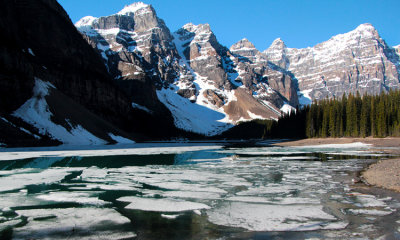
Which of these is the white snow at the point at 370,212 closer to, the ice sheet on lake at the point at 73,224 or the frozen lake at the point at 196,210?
the frozen lake at the point at 196,210

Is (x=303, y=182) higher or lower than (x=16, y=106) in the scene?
lower

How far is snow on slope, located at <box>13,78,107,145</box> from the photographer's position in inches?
2356

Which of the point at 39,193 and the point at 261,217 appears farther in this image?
the point at 39,193

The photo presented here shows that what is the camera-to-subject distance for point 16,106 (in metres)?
62.5

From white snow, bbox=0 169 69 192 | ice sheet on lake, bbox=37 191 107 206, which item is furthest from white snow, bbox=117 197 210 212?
white snow, bbox=0 169 69 192

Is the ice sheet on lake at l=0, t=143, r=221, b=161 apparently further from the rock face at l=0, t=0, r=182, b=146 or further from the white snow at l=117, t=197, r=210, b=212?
the white snow at l=117, t=197, r=210, b=212

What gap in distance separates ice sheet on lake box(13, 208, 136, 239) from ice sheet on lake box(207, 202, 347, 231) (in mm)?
2882

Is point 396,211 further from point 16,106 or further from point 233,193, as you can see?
point 16,106

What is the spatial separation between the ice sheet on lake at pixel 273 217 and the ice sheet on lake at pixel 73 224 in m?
2.88

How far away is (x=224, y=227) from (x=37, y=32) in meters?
117

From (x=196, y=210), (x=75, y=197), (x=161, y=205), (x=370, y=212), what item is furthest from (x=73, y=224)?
(x=370, y=212)

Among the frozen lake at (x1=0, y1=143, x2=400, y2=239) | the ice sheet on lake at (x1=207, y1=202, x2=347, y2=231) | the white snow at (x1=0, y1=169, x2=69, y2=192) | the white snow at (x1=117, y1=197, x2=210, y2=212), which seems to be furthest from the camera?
the white snow at (x1=0, y1=169, x2=69, y2=192)

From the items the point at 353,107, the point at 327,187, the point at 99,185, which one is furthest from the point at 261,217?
the point at 353,107

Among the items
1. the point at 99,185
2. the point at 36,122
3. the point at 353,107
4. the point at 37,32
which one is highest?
the point at 37,32
